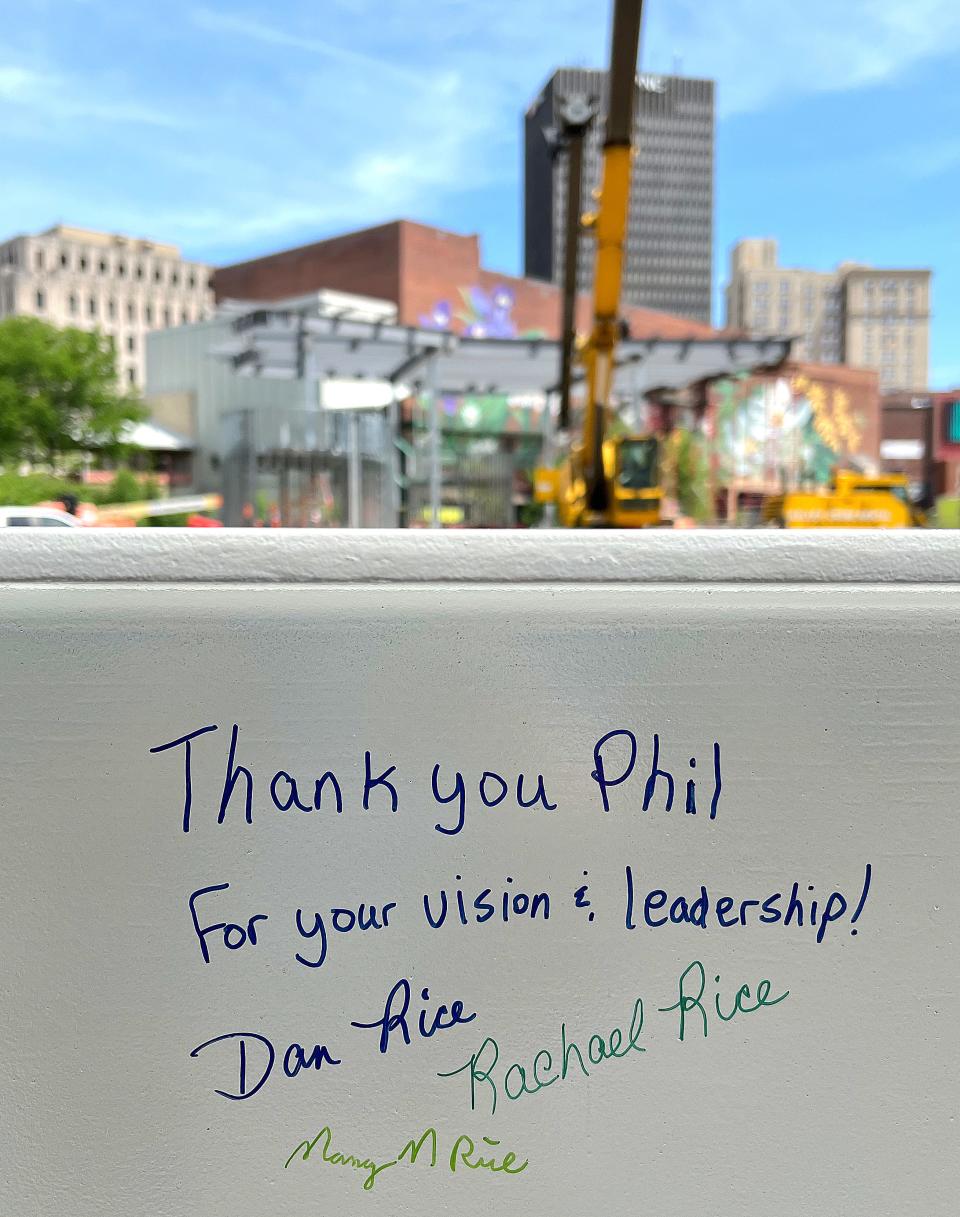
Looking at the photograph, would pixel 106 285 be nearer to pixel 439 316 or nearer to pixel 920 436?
pixel 439 316

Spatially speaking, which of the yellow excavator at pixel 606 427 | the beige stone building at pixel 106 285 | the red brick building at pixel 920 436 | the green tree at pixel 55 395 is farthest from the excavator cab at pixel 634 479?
the beige stone building at pixel 106 285

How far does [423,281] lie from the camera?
44438mm

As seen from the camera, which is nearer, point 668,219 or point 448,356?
point 448,356

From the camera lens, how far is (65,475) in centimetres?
4066

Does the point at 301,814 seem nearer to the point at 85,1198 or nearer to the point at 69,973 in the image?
the point at 69,973

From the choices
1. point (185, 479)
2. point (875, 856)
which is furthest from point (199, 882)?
point (185, 479)

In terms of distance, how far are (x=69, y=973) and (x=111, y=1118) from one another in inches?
9.8

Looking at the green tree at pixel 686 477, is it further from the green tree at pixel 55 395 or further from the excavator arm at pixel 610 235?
the excavator arm at pixel 610 235

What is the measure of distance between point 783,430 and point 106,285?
3281 inches

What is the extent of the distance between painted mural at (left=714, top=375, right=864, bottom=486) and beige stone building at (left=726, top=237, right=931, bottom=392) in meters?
94.1

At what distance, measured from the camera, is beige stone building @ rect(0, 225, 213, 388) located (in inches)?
4119
